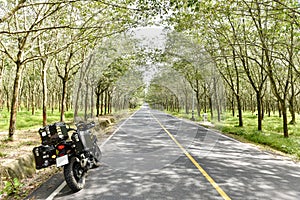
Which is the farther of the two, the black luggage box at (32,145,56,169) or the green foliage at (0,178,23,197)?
the black luggage box at (32,145,56,169)

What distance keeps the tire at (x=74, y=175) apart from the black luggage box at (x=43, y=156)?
400 mm

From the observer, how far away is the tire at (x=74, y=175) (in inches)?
225

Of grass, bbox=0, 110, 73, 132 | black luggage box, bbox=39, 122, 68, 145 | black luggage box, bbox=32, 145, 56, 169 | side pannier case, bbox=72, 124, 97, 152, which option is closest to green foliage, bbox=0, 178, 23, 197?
black luggage box, bbox=32, 145, 56, 169

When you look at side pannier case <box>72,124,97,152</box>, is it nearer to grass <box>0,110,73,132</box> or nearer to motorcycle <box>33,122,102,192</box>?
motorcycle <box>33,122,102,192</box>

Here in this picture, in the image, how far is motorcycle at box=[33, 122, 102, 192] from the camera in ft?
19.0

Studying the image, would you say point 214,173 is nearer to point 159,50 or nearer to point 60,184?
point 60,184

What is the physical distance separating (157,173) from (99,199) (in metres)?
2.19

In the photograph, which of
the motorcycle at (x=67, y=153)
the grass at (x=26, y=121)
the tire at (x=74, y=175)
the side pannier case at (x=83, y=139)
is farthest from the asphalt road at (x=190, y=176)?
the grass at (x=26, y=121)

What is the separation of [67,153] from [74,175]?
505 millimetres

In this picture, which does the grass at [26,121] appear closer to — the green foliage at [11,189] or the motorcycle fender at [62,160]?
the green foliage at [11,189]

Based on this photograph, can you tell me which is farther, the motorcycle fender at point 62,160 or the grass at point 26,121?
the grass at point 26,121

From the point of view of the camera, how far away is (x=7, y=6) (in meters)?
16.8

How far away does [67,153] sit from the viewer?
19.8 ft

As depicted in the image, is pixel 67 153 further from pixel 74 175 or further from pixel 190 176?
pixel 190 176
